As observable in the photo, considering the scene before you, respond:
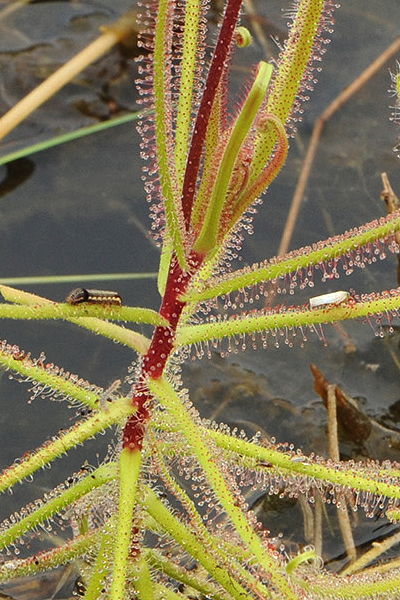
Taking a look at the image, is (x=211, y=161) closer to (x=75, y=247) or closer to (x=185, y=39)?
(x=185, y=39)

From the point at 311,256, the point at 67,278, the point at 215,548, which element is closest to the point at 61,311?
the point at 311,256

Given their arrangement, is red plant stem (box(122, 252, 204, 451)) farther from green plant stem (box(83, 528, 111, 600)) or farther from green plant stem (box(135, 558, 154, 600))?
green plant stem (box(135, 558, 154, 600))

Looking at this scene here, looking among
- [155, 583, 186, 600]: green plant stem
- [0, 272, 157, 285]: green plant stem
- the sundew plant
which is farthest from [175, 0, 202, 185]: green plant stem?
[0, 272, 157, 285]: green plant stem

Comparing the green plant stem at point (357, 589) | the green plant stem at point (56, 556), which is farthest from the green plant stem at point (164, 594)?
the green plant stem at point (357, 589)

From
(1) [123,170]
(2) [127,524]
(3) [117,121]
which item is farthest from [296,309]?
(3) [117,121]

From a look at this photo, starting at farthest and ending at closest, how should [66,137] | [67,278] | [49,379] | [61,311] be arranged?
[66,137] < [67,278] < [49,379] < [61,311]

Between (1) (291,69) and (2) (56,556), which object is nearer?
(1) (291,69)

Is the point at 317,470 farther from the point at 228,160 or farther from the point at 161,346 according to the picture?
the point at 228,160
